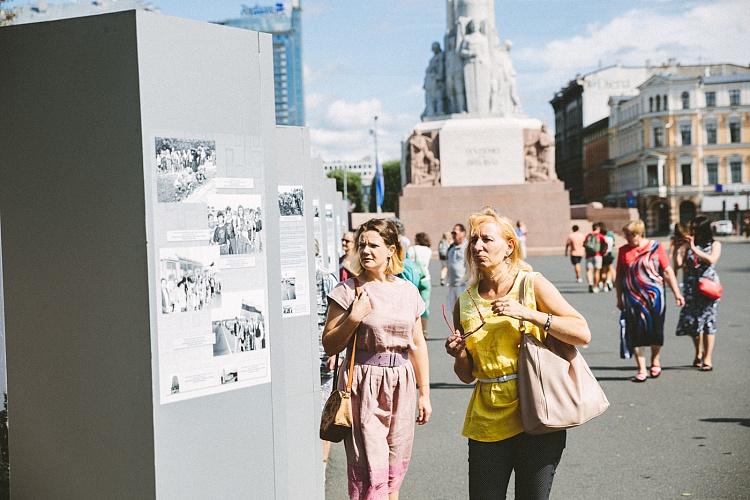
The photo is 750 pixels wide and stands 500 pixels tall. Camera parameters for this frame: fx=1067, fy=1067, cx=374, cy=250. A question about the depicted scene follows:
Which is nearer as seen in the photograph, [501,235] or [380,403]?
[501,235]

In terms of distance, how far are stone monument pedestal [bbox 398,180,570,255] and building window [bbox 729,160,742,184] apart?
60.9m

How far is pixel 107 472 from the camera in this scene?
418 cm

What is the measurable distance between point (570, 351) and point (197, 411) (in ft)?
5.24

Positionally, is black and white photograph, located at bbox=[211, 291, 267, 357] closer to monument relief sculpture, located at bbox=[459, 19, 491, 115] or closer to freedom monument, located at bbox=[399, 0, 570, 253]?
freedom monument, located at bbox=[399, 0, 570, 253]

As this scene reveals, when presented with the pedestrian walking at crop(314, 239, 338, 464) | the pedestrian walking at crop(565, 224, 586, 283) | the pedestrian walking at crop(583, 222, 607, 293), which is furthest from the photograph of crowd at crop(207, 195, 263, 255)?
the pedestrian walking at crop(565, 224, 586, 283)

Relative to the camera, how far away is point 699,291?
11562mm

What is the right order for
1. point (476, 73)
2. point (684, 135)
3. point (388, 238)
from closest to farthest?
point (388, 238)
point (476, 73)
point (684, 135)

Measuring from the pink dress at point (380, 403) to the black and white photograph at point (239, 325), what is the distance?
0.85 m

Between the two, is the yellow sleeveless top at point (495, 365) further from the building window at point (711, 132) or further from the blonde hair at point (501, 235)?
the building window at point (711, 132)

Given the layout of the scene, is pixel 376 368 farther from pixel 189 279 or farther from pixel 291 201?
pixel 189 279

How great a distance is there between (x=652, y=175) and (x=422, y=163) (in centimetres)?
6327

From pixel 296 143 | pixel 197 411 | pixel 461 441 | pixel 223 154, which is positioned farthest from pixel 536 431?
pixel 461 441

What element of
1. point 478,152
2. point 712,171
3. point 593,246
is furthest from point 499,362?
point 712,171

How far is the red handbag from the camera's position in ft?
37.7
